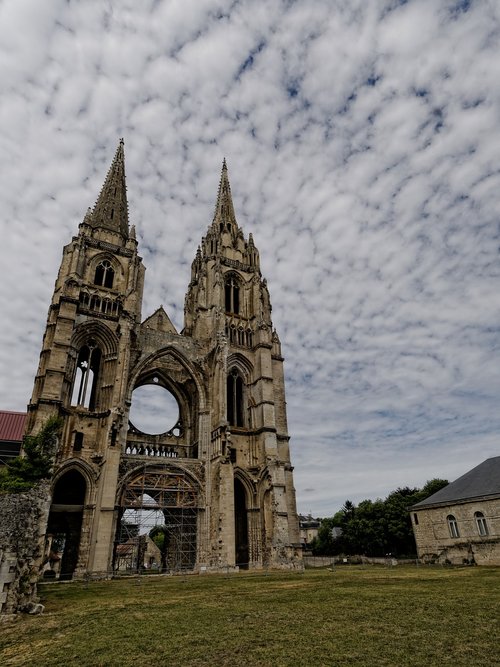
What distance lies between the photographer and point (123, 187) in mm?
39844

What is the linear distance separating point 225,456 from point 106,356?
34.5 feet

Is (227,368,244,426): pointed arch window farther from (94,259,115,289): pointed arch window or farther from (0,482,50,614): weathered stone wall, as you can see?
(0,482,50,614): weathered stone wall

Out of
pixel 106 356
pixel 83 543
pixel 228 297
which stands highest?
pixel 228 297

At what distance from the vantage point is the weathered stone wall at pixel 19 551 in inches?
351

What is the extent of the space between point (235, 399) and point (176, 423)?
187 inches

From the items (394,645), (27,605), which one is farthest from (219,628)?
(27,605)

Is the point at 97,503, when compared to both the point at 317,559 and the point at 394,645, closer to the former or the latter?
the point at 394,645

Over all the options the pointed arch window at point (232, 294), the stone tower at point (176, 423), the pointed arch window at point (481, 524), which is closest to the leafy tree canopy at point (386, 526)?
the pointed arch window at point (481, 524)

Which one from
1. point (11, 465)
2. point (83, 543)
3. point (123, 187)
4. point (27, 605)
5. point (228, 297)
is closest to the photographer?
point (27, 605)

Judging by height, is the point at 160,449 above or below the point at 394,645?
above

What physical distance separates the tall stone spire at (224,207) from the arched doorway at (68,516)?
25.6m

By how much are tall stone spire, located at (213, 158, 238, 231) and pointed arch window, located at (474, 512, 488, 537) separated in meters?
31.2

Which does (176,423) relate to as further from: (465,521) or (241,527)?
(465,521)

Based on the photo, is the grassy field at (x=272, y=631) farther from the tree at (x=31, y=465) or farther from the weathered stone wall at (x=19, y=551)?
the tree at (x=31, y=465)
